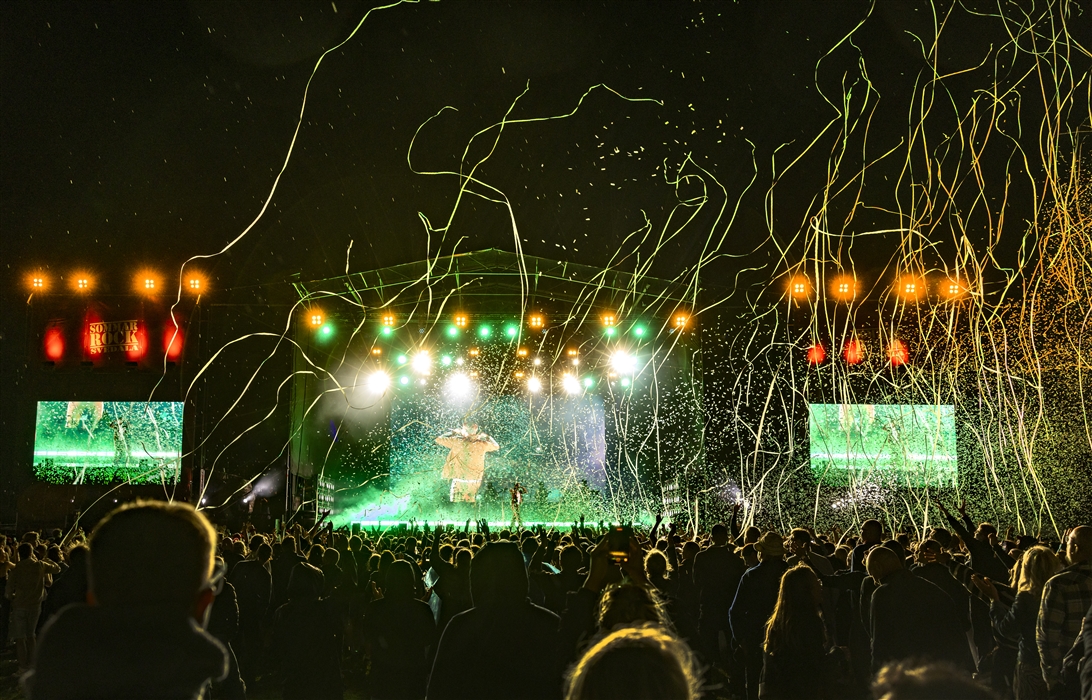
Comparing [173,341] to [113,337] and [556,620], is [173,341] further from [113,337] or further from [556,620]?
[556,620]

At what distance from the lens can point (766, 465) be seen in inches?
907

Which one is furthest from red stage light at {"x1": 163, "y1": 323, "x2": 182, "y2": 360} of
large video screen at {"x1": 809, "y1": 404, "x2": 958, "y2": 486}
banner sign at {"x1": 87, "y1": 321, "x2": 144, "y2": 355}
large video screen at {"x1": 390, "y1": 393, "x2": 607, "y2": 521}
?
large video screen at {"x1": 809, "y1": 404, "x2": 958, "y2": 486}

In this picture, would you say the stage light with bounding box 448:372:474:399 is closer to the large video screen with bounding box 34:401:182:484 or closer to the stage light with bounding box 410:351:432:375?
the stage light with bounding box 410:351:432:375

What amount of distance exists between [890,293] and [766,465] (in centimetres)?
570

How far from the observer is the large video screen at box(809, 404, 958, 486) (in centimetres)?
2103

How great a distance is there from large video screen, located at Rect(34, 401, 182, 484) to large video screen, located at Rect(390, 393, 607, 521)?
6.56m

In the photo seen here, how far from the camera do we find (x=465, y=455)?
2575 cm

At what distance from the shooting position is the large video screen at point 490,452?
25469 mm

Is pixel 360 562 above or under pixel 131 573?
under

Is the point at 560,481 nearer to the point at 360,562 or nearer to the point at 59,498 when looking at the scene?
the point at 59,498

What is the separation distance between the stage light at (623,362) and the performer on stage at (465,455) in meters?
4.50

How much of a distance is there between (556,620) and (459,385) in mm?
22550

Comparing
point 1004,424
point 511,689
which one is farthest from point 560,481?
point 511,689

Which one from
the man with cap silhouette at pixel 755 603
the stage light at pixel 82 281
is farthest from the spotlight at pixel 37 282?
the man with cap silhouette at pixel 755 603
